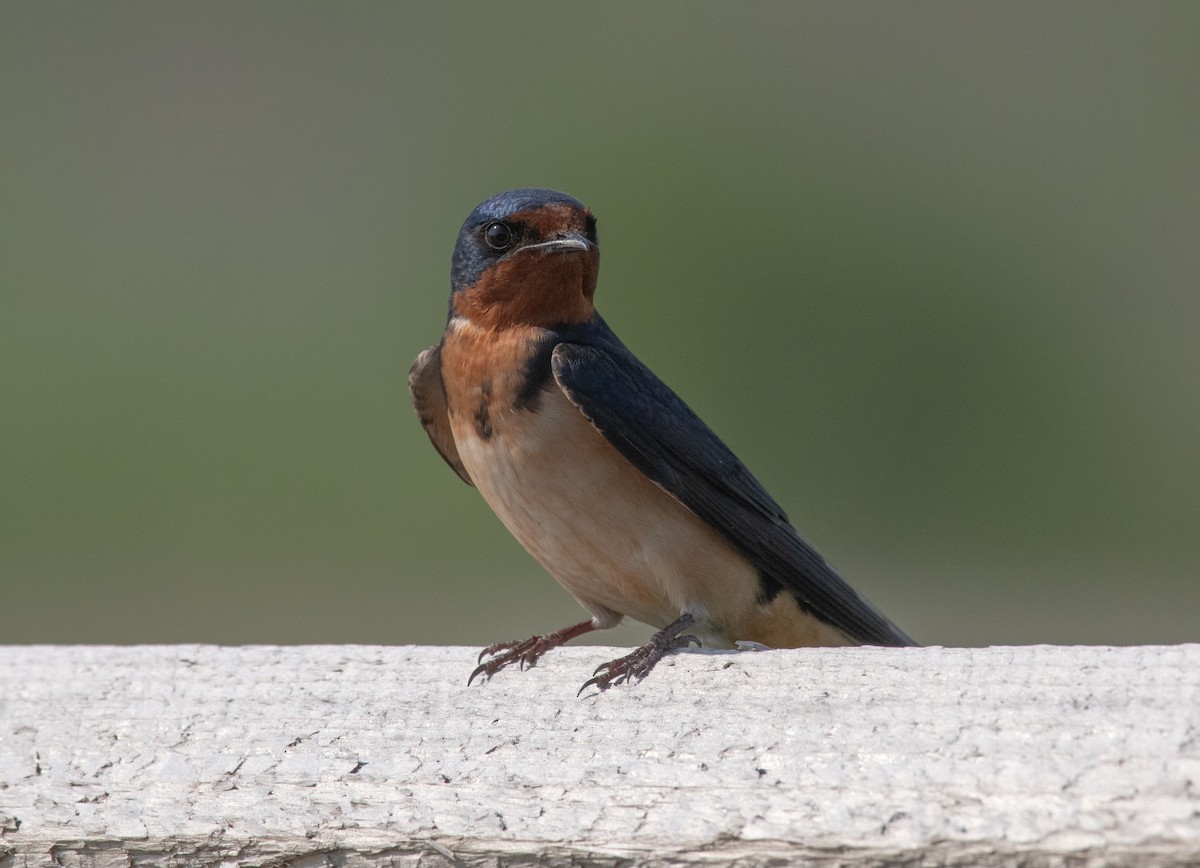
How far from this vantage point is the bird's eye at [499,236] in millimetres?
3037

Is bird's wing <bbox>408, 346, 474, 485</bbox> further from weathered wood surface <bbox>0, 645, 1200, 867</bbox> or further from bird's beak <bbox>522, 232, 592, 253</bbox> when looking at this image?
weathered wood surface <bbox>0, 645, 1200, 867</bbox>

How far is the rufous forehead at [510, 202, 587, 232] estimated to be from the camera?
3.02m

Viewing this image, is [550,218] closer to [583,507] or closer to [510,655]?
[583,507]

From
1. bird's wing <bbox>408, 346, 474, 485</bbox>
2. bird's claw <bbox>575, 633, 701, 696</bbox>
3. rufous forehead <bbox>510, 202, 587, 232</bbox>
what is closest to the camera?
bird's claw <bbox>575, 633, 701, 696</bbox>

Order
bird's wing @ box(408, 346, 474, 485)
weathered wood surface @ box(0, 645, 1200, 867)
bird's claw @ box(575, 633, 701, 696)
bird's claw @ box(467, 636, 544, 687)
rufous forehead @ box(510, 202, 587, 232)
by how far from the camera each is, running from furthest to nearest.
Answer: bird's wing @ box(408, 346, 474, 485) < rufous forehead @ box(510, 202, 587, 232) < bird's claw @ box(467, 636, 544, 687) < bird's claw @ box(575, 633, 701, 696) < weathered wood surface @ box(0, 645, 1200, 867)

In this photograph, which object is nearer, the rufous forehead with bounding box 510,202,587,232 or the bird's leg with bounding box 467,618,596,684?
the bird's leg with bounding box 467,618,596,684

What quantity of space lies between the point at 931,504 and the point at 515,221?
11.2 feet

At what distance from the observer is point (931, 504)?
6.05 meters

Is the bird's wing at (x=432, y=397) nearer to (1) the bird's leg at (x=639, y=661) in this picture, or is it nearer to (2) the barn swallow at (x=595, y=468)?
(2) the barn swallow at (x=595, y=468)

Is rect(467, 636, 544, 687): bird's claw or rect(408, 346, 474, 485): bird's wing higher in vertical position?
rect(408, 346, 474, 485): bird's wing

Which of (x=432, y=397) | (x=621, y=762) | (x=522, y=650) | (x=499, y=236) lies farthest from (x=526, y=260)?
(x=621, y=762)

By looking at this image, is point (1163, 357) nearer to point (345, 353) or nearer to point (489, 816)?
point (345, 353)

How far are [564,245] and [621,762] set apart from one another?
4.30ft

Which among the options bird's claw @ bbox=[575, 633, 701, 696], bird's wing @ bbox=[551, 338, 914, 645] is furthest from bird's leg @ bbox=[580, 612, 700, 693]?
bird's wing @ bbox=[551, 338, 914, 645]
